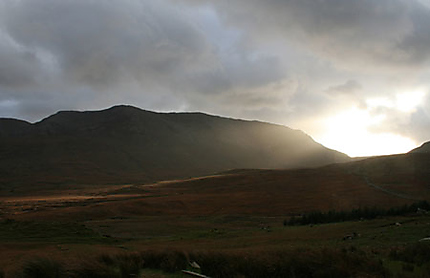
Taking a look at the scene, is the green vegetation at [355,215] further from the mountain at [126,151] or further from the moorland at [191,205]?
the mountain at [126,151]

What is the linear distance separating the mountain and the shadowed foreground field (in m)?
A: 68.5

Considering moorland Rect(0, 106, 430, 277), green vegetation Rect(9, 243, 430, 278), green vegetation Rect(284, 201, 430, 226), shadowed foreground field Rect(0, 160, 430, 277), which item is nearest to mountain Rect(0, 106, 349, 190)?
moorland Rect(0, 106, 430, 277)

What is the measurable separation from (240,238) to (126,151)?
14153cm

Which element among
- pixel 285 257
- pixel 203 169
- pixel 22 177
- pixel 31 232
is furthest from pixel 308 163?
pixel 285 257

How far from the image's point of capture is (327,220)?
27828mm

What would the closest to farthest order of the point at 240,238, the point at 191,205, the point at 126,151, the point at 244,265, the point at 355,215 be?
the point at 244,265 → the point at 240,238 → the point at 355,215 → the point at 191,205 → the point at 126,151

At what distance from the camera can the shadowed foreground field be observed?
8602 millimetres

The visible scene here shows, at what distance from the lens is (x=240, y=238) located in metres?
21.8

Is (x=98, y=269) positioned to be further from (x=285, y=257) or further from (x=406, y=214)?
(x=406, y=214)

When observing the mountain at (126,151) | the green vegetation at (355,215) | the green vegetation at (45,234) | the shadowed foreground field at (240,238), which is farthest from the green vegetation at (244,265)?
the mountain at (126,151)

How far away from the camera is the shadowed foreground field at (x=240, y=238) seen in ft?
28.2

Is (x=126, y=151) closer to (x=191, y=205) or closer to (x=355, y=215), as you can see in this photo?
(x=191, y=205)

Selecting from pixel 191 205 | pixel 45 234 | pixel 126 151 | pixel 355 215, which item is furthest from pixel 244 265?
pixel 126 151

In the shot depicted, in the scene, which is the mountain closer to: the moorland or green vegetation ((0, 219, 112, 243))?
the moorland
